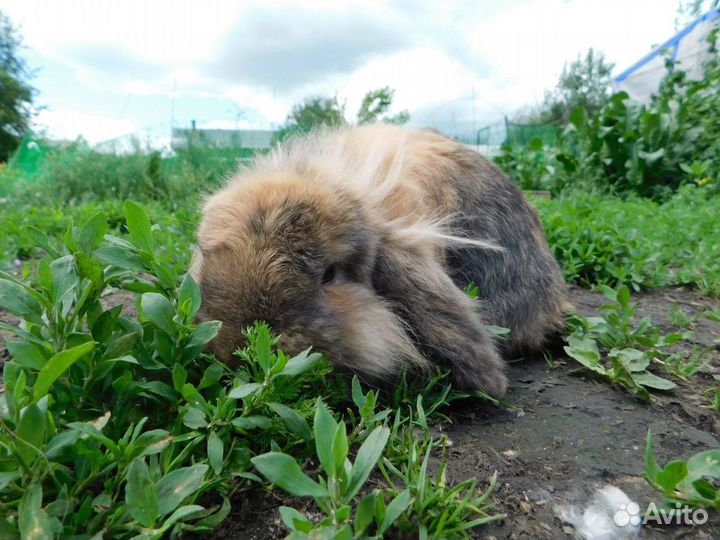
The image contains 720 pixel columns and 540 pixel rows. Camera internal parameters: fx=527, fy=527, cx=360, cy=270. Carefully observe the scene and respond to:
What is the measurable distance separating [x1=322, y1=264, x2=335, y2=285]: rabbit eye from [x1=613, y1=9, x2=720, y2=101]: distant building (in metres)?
10.6

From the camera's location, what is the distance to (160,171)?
8.04m

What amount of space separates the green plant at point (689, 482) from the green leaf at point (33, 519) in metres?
1.48

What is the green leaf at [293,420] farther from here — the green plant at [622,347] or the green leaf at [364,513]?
the green plant at [622,347]

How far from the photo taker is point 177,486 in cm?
120

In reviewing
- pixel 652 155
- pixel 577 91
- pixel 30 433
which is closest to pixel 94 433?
pixel 30 433

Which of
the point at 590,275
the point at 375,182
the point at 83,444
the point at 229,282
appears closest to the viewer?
the point at 83,444

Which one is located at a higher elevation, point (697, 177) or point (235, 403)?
point (697, 177)

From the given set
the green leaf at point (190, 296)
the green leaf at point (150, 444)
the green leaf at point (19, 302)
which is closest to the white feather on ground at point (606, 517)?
the green leaf at point (150, 444)

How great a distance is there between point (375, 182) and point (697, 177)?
321 inches

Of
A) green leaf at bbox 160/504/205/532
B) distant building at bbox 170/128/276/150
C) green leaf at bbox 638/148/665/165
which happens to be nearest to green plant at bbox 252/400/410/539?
green leaf at bbox 160/504/205/532

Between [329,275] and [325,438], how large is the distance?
2.89ft

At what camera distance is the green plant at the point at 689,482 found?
1.38 meters

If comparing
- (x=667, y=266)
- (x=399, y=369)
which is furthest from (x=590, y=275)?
(x=399, y=369)

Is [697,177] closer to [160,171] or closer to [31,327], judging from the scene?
[160,171]
